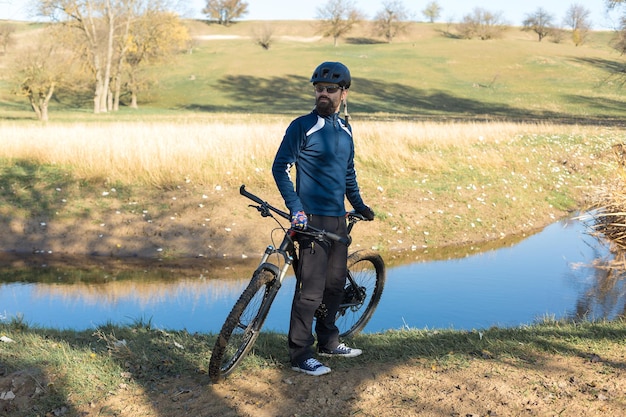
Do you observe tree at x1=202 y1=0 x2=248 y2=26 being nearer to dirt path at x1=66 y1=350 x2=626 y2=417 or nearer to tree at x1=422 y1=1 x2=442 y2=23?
tree at x1=422 y1=1 x2=442 y2=23

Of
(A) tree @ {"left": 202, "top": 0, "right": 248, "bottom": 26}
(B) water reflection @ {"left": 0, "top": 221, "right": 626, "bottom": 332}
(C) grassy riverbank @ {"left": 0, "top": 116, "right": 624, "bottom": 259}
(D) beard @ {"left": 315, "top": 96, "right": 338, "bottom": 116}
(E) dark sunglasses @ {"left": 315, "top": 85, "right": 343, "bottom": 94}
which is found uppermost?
(A) tree @ {"left": 202, "top": 0, "right": 248, "bottom": 26}

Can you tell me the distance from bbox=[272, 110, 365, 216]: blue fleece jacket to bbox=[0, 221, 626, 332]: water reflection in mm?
Result: 3293

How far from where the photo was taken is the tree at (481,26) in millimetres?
106812

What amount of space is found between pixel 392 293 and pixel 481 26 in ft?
341

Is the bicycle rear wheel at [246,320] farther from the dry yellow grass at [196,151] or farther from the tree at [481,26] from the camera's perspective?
the tree at [481,26]

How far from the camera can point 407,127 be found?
2044 centimetres

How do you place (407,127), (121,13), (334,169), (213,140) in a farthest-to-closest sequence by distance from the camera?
(121,13) < (407,127) < (213,140) < (334,169)

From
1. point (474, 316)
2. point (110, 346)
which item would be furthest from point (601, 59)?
point (110, 346)

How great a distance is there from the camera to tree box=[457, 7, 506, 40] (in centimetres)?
10681

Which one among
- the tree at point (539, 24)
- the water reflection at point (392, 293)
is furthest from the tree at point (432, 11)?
the water reflection at point (392, 293)

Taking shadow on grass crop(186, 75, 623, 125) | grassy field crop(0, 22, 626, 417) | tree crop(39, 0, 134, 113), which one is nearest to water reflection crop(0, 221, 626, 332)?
grassy field crop(0, 22, 626, 417)

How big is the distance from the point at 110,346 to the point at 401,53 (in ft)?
260

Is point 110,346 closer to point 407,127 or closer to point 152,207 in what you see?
point 152,207

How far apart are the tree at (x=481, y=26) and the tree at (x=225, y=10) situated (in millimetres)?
40718
